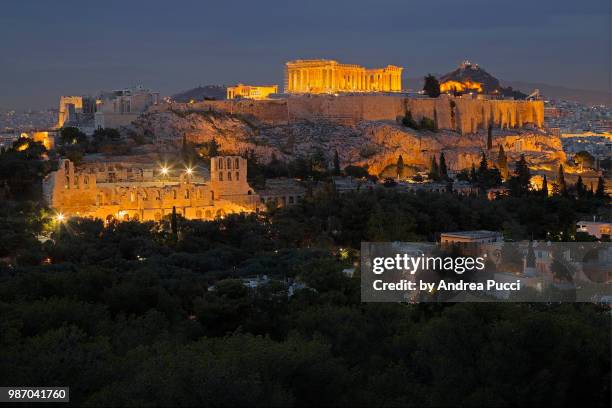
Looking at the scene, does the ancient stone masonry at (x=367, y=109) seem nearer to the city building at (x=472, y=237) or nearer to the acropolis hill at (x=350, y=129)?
the acropolis hill at (x=350, y=129)

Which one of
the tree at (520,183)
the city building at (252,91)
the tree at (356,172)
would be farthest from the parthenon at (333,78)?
the tree at (520,183)

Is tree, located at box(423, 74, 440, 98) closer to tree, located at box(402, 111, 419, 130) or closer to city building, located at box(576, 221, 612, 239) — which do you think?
tree, located at box(402, 111, 419, 130)

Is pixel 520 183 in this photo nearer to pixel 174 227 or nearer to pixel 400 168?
pixel 400 168

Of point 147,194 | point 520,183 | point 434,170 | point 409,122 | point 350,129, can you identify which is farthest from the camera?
point 409,122

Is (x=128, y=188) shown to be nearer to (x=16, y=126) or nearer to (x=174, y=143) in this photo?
(x=174, y=143)

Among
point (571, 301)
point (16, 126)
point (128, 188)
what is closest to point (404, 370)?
point (571, 301)

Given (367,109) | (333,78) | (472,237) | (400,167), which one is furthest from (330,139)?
(472,237)
